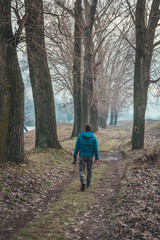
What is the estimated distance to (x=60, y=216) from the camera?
18.1 feet

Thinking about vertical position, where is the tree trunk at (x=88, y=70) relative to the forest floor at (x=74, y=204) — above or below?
above

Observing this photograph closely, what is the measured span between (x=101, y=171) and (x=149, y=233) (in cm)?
660

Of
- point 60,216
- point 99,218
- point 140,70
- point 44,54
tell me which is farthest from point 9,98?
point 140,70

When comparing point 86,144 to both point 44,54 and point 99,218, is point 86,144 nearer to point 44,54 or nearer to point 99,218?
point 99,218

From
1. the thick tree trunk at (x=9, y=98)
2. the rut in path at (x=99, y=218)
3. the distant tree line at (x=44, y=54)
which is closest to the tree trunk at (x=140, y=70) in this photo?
the distant tree line at (x=44, y=54)

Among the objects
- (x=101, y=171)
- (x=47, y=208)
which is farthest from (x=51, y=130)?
(x=47, y=208)

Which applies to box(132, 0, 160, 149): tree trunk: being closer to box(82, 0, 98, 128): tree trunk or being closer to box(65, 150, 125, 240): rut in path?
box(82, 0, 98, 128): tree trunk

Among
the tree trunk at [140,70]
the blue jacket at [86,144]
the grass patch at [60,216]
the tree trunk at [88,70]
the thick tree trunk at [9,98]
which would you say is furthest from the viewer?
the tree trunk at [88,70]

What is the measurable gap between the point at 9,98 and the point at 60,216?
508 centimetres

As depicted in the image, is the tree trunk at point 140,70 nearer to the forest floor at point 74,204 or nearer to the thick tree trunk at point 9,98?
the forest floor at point 74,204

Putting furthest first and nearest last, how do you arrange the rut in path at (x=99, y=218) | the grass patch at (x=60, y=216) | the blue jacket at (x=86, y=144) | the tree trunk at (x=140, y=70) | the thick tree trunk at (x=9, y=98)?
the tree trunk at (x=140, y=70) → the thick tree trunk at (x=9, y=98) → the blue jacket at (x=86, y=144) → the rut in path at (x=99, y=218) → the grass patch at (x=60, y=216)

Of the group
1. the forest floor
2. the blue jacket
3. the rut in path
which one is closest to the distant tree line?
the forest floor

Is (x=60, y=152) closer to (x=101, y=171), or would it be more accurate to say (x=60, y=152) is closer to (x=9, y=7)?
(x=101, y=171)

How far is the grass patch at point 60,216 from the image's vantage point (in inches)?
179
